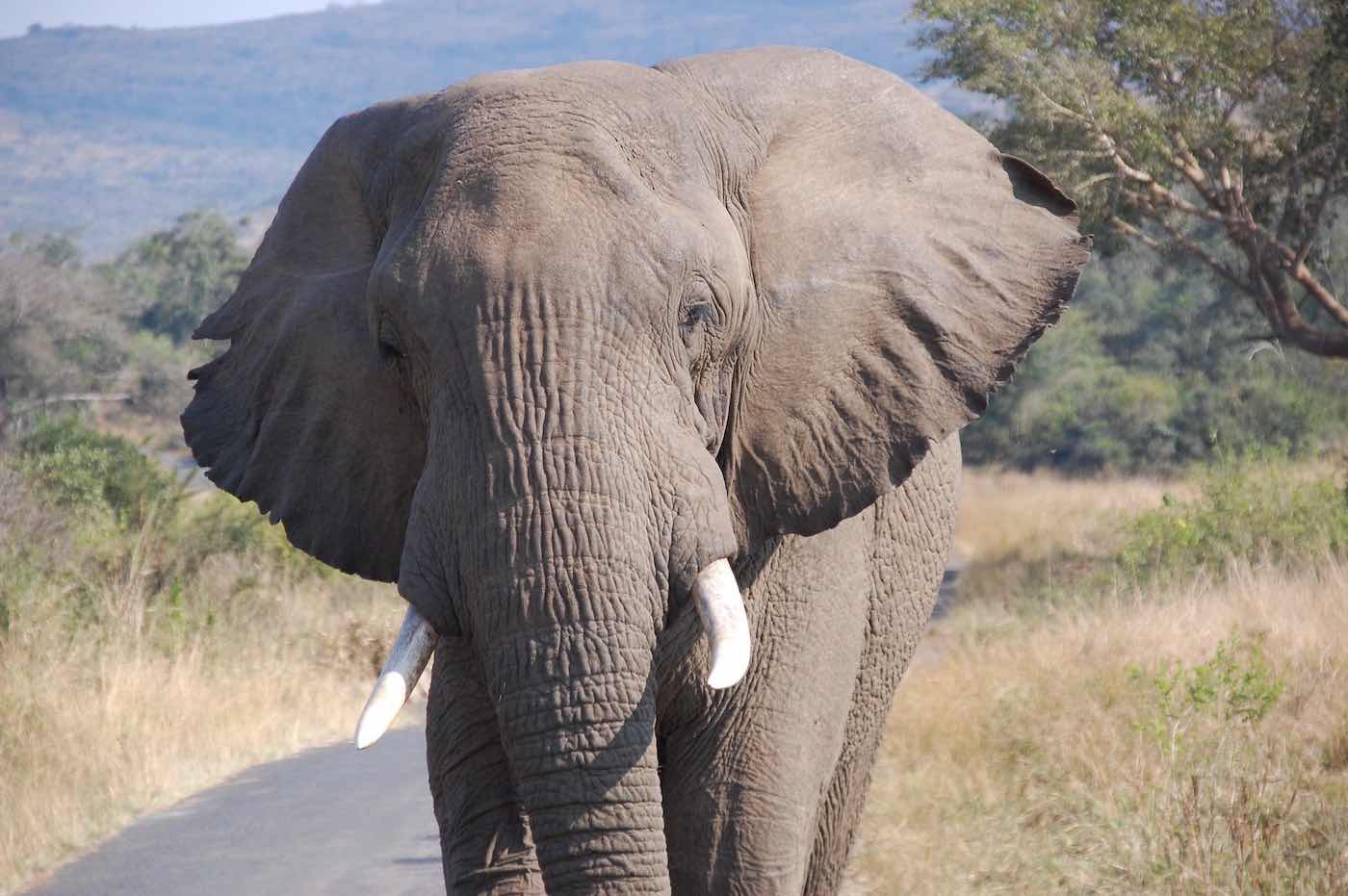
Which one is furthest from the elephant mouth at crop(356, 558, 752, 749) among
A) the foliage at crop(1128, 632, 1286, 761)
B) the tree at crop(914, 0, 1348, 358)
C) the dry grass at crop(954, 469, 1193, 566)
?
the dry grass at crop(954, 469, 1193, 566)

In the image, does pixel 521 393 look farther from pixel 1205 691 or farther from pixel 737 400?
pixel 1205 691

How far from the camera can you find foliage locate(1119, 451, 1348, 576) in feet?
42.5

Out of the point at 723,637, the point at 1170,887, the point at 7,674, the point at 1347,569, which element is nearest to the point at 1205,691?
the point at 1170,887

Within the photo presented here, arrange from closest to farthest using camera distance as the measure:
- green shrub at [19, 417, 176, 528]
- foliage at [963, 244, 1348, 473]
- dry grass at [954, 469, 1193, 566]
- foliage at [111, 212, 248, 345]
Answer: green shrub at [19, 417, 176, 528] < dry grass at [954, 469, 1193, 566] < foliage at [963, 244, 1348, 473] < foliage at [111, 212, 248, 345]

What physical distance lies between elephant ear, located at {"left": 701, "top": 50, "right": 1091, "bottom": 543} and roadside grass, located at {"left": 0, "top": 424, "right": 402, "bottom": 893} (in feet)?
14.7

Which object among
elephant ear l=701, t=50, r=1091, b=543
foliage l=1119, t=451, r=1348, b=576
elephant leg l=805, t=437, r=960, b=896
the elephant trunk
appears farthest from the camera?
foliage l=1119, t=451, r=1348, b=576

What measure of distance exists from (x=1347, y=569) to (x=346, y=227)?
865 cm

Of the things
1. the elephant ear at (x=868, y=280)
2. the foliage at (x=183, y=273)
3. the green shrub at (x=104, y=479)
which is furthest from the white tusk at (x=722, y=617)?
the foliage at (x=183, y=273)

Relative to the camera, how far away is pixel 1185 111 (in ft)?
53.2

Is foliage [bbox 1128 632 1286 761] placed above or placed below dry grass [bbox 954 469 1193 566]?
above

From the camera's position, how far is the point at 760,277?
3779 mm

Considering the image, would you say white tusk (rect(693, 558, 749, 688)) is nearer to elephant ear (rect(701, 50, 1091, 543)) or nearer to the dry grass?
elephant ear (rect(701, 50, 1091, 543))

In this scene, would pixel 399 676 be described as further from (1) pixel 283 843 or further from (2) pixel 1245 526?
(2) pixel 1245 526

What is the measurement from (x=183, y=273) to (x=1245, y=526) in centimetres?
4912
